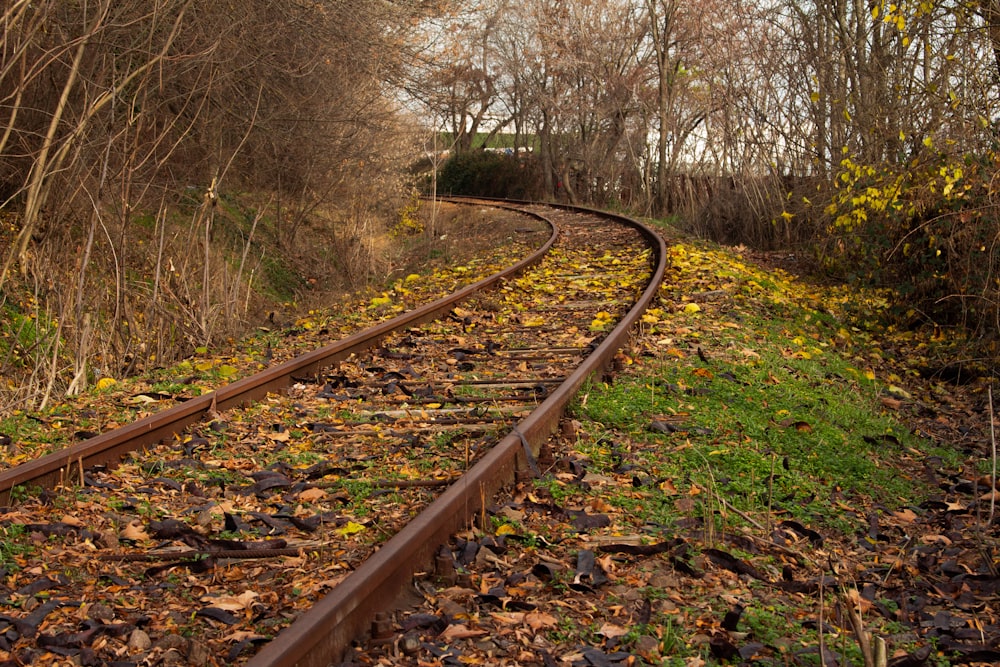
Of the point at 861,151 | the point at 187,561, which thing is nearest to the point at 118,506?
the point at 187,561

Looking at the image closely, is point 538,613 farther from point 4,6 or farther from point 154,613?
point 4,6

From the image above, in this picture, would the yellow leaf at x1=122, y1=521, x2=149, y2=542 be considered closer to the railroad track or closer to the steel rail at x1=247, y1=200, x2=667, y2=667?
the railroad track

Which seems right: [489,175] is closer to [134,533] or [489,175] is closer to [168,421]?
[168,421]

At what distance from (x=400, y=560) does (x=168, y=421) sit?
9.16 feet

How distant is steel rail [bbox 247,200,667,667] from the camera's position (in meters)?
3.09

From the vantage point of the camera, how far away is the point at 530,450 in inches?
206

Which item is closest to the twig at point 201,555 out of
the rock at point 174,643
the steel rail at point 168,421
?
the rock at point 174,643

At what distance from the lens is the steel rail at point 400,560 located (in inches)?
122

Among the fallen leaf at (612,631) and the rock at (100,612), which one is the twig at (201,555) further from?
the fallen leaf at (612,631)

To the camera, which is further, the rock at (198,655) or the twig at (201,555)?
the twig at (201,555)

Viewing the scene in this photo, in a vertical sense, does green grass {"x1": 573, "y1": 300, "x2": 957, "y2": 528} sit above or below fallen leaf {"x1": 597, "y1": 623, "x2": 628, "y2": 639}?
above

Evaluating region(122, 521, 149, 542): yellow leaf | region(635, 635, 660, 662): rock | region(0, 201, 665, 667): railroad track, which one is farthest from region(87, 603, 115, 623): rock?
region(635, 635, 660, 662): rock

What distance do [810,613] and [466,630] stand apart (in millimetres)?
1389

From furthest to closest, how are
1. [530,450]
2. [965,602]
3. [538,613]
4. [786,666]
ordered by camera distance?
[530,450]
[965,602]
[538,613]
[786,666]
